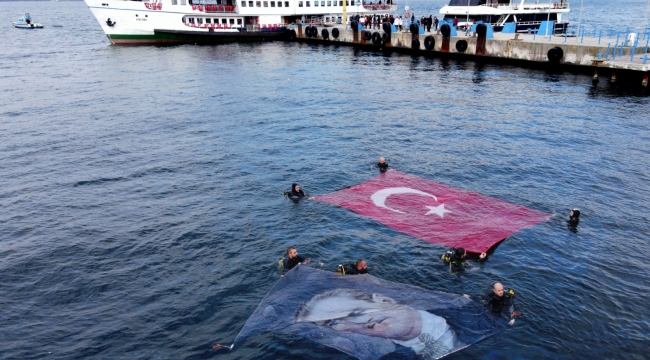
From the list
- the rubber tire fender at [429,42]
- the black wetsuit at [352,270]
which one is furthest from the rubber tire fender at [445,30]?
the black wetsuit at [352,270]

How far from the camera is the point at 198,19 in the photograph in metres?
95.7

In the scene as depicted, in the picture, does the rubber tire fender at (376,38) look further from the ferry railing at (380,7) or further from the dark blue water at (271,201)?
the dark blue water at (271,201)

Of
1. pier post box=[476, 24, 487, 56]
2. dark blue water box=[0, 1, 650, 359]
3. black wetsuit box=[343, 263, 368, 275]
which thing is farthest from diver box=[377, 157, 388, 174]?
pier post box=[476, 24, 487, 56]

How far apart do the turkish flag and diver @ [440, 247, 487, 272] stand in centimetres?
106

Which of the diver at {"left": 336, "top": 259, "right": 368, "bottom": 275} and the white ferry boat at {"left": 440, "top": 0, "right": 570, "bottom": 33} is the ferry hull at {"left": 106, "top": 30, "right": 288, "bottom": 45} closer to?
the white ferry boat at {"left": 440, "top": 0, "right": 570, "bottom": 33}

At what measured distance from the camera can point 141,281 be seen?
20672 mm

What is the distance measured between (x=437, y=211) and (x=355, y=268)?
7530 millimetres

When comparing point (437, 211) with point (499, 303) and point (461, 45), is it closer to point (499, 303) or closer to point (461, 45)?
point (499, 303)

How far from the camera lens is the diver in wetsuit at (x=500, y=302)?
58.4 ft

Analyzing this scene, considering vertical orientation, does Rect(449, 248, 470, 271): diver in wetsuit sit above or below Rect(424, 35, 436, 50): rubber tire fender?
below

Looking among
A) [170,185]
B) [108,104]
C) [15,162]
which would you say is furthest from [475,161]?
[108,104]

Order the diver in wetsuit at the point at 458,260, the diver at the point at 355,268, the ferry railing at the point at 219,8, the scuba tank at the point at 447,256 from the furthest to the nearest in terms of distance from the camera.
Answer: the ferry railing at the point at 219,8
the scuba tank at the point at 447,256
the diver in wetsuit at the point at 458,260
the diver at the point at 355,268

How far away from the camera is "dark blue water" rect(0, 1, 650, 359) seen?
58.7ft

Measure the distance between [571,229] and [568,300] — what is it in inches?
241
